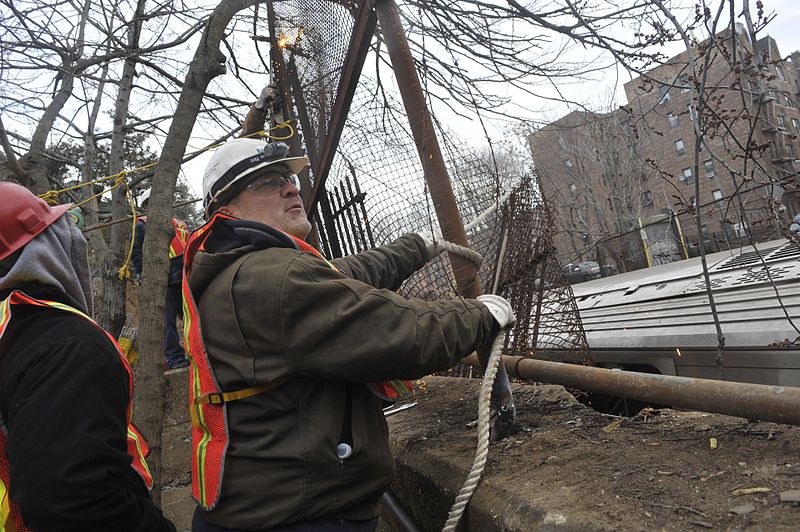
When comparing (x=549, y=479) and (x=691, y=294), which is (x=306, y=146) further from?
(x=691, y=294)

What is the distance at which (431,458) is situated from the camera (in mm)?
2297

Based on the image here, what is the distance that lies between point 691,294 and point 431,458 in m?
4.50

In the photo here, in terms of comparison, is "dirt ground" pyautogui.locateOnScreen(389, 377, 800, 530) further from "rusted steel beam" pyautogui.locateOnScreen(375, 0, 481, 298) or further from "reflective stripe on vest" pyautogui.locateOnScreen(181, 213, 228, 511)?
"reflective stripe on vest" pyautogui.locateOnScreen(181, 213, 228, 511)

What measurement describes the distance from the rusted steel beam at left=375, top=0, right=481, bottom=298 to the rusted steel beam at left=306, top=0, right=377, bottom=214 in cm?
24

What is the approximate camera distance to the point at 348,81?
9.67ft

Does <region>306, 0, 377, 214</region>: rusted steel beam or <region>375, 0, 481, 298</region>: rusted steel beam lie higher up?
<region>306, 0, 377, 214</region>: rusted steel beam

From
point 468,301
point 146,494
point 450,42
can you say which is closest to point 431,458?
point 468,301

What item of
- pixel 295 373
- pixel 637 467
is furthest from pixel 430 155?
pixel 637 467

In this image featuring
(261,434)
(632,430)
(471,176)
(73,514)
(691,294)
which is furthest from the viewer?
(691,294)

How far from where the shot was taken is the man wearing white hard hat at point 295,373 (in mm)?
1611

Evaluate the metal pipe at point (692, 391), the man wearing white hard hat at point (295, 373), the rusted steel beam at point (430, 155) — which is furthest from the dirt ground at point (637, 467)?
the rusted steel beam at point (430, 155)

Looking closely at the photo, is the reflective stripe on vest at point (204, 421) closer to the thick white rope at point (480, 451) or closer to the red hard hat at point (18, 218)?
the red hard hat at point (18, 218)

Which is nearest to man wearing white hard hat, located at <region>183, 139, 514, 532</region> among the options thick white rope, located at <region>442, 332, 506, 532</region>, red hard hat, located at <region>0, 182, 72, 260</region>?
thick white rope, located at <region>442, 332, 506, 532</region>

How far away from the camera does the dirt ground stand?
139cm
